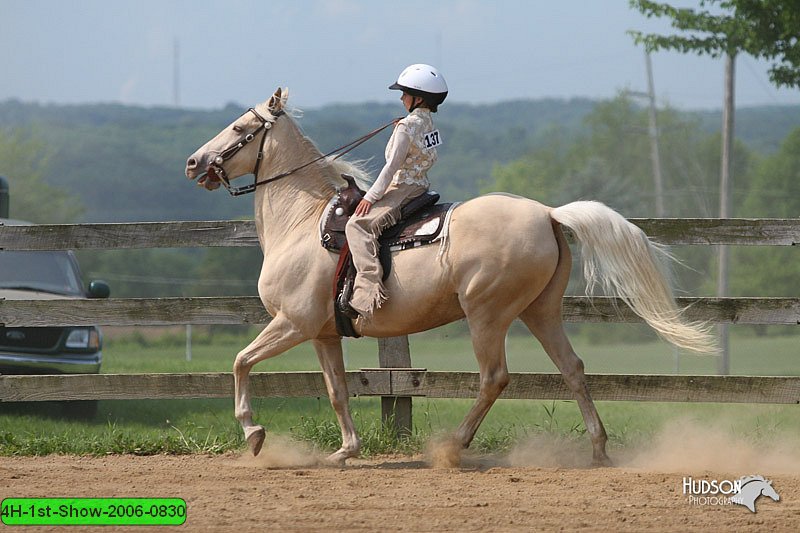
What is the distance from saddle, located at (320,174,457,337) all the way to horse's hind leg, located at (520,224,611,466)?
0.83 metres

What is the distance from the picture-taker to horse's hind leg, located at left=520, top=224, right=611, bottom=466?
7.08 meters

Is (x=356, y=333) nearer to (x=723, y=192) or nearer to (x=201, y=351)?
(x=723, y=192)

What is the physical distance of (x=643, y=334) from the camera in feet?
160

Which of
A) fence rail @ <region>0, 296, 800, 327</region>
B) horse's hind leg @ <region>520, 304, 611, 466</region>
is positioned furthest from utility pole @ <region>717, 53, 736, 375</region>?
horse's hind leg @ <region>520, 304, 611, 466</region>

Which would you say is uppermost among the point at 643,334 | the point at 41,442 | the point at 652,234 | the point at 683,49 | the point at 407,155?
the point at 683,49

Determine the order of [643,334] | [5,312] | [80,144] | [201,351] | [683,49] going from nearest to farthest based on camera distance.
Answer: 1. [5,312]
2. [683,49]
3. [201,351]
4. [643,334]
5. [80,144]

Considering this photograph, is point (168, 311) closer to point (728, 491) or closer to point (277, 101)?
point (277, 101)

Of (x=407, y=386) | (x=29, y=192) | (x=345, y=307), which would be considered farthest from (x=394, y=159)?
(x=29, y=192)

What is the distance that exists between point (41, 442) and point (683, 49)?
499 inches

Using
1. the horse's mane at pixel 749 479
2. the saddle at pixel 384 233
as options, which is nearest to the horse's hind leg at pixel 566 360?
the saddle at pixel 384 233

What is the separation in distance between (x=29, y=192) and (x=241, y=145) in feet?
258

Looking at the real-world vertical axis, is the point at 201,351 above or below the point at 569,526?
below

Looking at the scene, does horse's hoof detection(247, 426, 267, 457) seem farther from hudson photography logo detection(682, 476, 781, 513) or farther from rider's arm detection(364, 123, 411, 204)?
hudson photography logo detection(682, 476, 781, 513)

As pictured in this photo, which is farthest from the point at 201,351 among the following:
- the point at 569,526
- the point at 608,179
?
the point at 608,179
